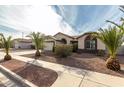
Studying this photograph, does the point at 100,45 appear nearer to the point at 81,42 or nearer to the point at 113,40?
the point at 81,42

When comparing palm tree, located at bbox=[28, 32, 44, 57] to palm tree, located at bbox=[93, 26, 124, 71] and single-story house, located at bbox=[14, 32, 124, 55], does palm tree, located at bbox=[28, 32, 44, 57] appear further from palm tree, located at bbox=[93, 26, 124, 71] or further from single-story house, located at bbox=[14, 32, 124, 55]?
palm tree, located at bbox=[93, 26, 124, 71]

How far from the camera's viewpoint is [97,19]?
986 centimetres

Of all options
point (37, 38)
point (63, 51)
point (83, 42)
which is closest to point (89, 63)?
point (63, 51)

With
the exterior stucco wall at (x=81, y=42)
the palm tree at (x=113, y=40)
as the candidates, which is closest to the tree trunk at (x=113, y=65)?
the palm tree at (x=113, y=40)

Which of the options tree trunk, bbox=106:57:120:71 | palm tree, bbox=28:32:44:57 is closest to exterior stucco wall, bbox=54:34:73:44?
palm tree, bbox=28:32:44:57

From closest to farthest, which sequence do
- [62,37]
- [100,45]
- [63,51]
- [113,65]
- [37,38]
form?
[113,65] < [63,51] < [37,38] < [100,45] < [62,37]

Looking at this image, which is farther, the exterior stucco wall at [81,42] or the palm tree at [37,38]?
the exterior stucco wall at [81,42]

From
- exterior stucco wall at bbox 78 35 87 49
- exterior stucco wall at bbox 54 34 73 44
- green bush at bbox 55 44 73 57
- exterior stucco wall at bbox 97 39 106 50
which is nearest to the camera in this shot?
green bush at bbox 55 44 73 57

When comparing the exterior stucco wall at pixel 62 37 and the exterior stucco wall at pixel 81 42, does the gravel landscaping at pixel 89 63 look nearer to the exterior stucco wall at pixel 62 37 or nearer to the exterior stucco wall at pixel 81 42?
the exterior stucco wall at pixel 81 42
